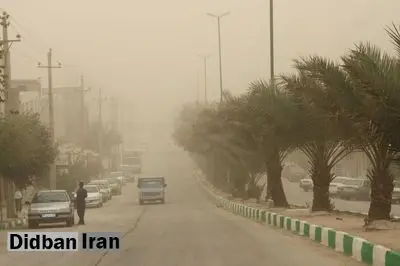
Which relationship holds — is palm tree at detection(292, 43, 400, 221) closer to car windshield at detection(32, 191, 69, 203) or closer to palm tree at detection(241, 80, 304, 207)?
palm tree at detection(241, 80, 304, 207)

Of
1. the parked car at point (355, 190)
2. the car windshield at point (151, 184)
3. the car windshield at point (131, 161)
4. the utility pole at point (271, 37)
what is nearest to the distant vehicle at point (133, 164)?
the car windshield at point (131, 161)

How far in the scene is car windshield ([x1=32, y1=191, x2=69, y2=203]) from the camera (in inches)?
1391

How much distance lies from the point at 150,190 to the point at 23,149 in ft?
95.9

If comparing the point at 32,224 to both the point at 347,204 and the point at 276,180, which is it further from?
the point at 347,204

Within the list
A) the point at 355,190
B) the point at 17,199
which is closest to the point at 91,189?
the point at 17,199

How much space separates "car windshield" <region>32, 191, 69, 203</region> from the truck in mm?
29425

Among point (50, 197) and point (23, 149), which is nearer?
point (50, 197)

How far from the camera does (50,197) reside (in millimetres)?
35719

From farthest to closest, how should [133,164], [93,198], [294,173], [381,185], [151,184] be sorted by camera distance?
[133,164] → [294,173] → [151,184] → [93,198] → [381,185]

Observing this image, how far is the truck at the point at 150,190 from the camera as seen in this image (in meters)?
65.8

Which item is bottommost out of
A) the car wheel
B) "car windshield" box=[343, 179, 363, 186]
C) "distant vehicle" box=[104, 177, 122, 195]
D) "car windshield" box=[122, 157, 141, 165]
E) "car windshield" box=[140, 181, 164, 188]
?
"distant vehicle" box=[104, 177, 122, 195]

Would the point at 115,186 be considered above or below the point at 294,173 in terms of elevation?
below

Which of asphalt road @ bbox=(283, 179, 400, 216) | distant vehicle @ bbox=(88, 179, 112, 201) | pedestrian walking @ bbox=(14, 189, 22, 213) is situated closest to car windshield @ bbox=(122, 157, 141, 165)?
distant vehicle @ bbox=(88, 179, 112, 201)

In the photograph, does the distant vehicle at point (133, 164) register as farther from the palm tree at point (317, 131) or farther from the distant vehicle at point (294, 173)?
the palm tree at point (317, 131)
